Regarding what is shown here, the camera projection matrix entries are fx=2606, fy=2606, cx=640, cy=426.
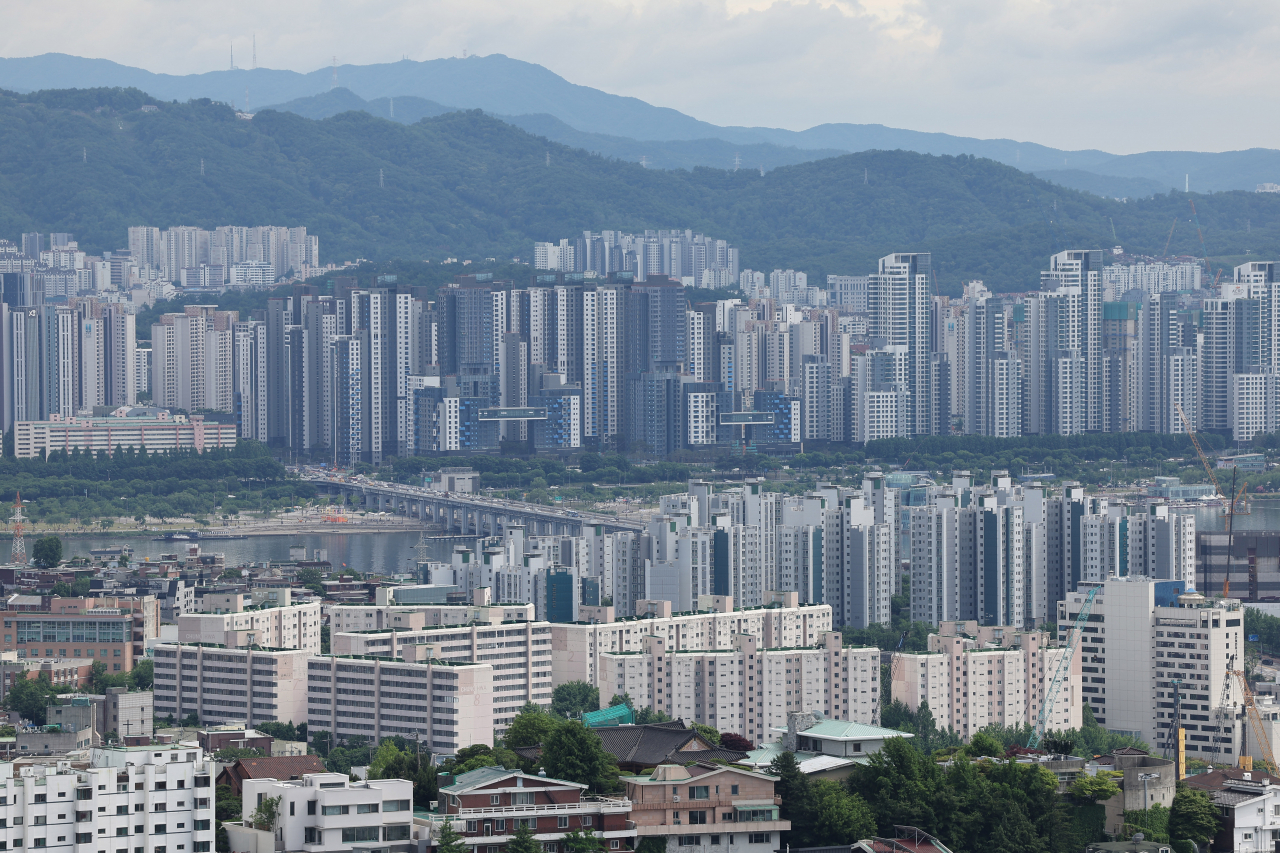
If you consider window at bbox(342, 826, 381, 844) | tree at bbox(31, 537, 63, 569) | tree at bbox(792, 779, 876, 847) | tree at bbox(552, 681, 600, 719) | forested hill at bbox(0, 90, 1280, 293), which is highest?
forested hill at bbox(0, 90, 1280, 293)

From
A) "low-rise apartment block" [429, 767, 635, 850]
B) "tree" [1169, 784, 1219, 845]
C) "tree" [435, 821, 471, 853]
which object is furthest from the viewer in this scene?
"tree" [1169, 784, 1219, 845]

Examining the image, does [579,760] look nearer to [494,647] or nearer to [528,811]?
[528,811]

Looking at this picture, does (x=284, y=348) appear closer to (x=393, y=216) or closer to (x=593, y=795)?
(x=393, y=216)

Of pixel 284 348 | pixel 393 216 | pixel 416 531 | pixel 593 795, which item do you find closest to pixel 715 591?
pixel 593 795

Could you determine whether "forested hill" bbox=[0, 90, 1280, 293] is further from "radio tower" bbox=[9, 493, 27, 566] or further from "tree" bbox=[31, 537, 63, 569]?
"tree" bbox=[31, 537, 63, 569]

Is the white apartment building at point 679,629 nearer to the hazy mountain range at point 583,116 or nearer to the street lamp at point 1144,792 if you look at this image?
the street lamp at point 1144,792

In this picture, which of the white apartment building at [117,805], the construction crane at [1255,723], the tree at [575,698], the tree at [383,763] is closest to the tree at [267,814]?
the white apartment building at [117,805]

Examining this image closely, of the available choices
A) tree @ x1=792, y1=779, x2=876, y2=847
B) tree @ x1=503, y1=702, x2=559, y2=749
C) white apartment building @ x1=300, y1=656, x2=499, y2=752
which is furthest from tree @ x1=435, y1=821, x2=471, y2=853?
white apartment building @ x1=300, y1=656, x2=499, y2=752
